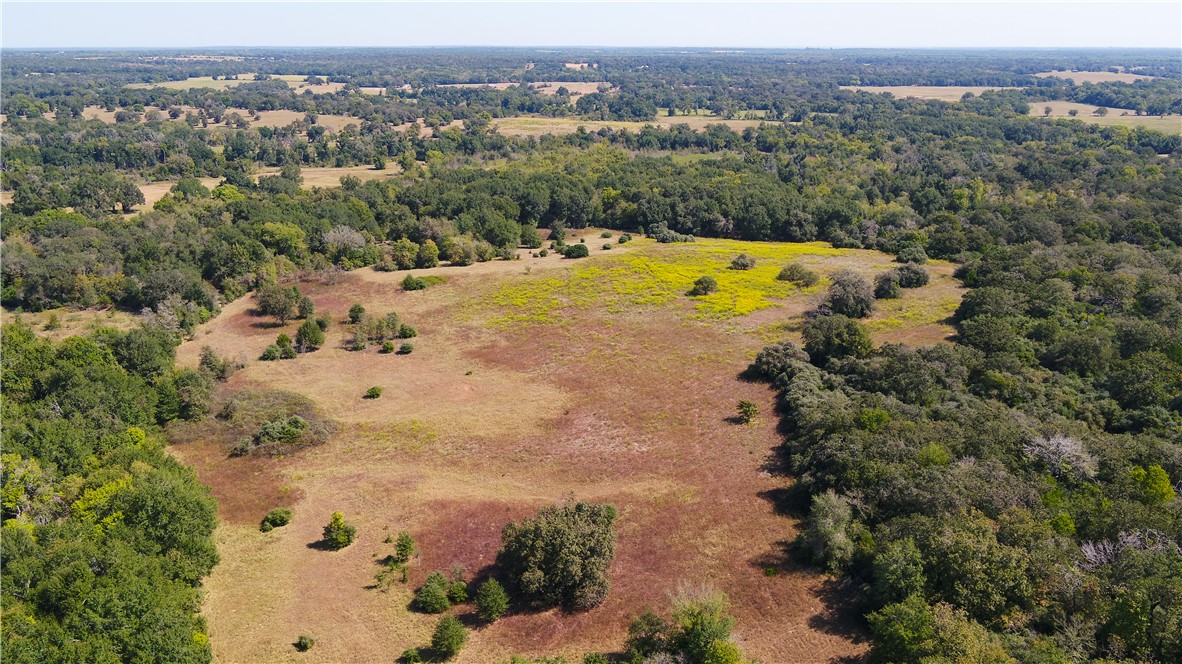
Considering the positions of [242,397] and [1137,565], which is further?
[242,397]

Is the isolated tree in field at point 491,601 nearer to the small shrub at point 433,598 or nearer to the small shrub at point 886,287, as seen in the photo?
the small shrub at point 433,598

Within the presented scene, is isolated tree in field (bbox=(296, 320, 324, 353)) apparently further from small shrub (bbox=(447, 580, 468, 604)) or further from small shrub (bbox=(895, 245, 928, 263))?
small shrub (bbox=(895, 245, 928, 263))

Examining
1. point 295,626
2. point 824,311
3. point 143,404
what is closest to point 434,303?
point 143,404

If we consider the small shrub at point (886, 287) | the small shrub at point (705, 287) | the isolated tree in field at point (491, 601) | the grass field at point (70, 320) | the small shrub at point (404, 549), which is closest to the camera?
the isolated tree in field at point (491, 601)

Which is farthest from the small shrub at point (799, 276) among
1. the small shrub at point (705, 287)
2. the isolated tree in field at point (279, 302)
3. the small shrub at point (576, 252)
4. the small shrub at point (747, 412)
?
the isolated tree in field at point (279, 302)

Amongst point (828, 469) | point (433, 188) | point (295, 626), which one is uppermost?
point (433, 188)

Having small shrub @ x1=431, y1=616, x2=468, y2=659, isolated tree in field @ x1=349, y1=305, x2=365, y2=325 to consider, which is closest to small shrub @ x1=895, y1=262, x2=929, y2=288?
isolated tree in field @ x1=349, y1=305, x2=365, y2=325

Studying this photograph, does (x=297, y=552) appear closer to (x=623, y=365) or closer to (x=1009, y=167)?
(x=623, y=365)
